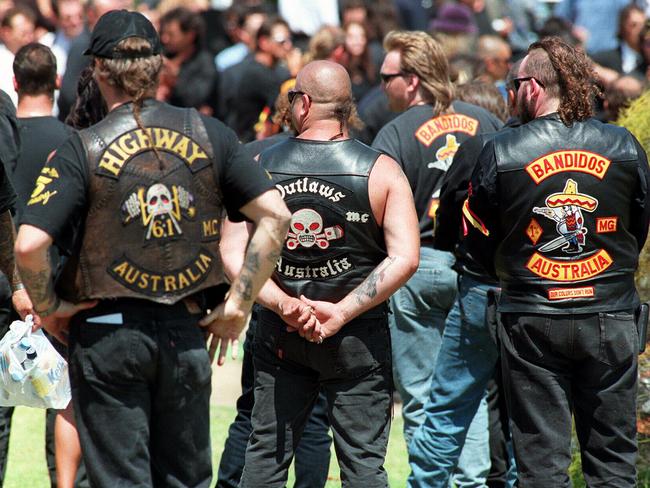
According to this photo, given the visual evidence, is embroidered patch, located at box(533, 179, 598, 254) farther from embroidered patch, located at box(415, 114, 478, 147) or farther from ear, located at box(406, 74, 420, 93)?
ear, located at box(406, 74, 420, 93)

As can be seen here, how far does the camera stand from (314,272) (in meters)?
4.62

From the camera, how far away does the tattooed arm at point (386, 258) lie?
14.8 feet

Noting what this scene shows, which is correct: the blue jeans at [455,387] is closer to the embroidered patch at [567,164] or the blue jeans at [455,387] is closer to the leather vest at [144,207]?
the embroidered patch at [567,164]

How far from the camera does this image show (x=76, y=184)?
3.62 m

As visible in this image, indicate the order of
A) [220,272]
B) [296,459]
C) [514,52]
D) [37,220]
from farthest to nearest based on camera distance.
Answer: [514,52] < [296,459] < [220,272] < [37,220]

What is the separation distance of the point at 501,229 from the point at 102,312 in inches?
71.8

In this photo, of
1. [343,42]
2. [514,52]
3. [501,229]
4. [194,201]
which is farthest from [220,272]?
[514,52]

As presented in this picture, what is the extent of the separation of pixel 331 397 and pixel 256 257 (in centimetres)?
98

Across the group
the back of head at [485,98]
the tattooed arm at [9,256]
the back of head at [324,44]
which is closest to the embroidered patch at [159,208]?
the tattooed arm at [9,256]

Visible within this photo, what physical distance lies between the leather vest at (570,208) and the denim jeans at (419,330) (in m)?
1.21

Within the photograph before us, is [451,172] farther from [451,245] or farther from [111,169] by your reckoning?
[111,169]

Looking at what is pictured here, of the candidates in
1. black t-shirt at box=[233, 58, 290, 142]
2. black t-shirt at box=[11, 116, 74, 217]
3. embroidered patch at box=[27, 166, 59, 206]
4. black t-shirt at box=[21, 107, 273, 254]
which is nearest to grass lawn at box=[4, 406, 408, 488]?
black t-shirt at box=[11, 116, 74, 217]

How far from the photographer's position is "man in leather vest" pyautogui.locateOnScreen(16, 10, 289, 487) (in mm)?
3674

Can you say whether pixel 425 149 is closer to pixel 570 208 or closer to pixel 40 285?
pixel 570 208
